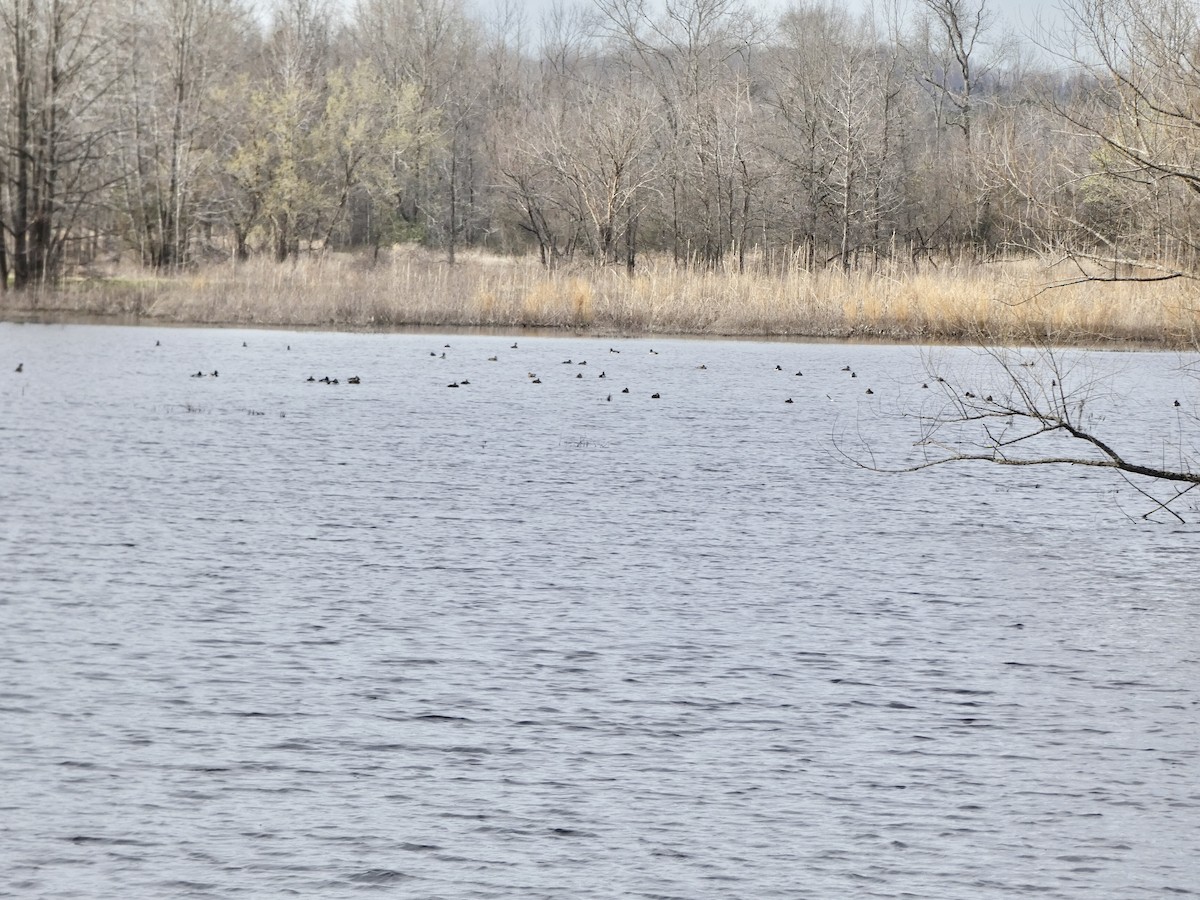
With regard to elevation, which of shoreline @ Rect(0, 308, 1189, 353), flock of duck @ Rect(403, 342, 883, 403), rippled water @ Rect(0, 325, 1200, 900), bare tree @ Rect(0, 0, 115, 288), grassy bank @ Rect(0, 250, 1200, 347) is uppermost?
bare tree @ Rect(0, 0, 115, 288)

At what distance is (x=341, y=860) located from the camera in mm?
4684

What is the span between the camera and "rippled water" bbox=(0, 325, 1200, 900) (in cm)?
479

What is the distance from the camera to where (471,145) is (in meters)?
77.7

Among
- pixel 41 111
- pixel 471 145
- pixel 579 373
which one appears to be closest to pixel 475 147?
pixel 471 145

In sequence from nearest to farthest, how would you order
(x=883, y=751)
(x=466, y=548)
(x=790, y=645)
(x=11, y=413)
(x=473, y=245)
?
(x=883, y=751) < (x=790, y=645) < (x=466, y=548) < (x=11, y=413) < (x=473, y=245)

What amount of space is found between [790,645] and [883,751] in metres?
1.67

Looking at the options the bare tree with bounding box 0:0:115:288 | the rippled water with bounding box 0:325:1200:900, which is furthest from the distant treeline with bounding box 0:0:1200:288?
the rippled water with bounding box 0:325:1200:900

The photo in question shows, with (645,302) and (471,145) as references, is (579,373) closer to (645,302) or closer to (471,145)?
(645,302)

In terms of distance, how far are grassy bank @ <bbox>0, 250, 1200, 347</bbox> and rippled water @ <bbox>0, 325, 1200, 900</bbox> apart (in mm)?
17005

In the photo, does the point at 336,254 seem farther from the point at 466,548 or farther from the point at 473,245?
the point at 466,548

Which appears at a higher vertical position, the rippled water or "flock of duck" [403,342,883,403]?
"flock of duck" [403,342,883,403]

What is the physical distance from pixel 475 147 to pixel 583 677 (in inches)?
2798

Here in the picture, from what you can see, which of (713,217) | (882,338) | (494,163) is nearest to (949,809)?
(882,338)

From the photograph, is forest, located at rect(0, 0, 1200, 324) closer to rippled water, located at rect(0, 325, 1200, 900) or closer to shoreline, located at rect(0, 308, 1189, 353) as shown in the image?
shoreline, located at rect(0, 308, 1189, 353)
